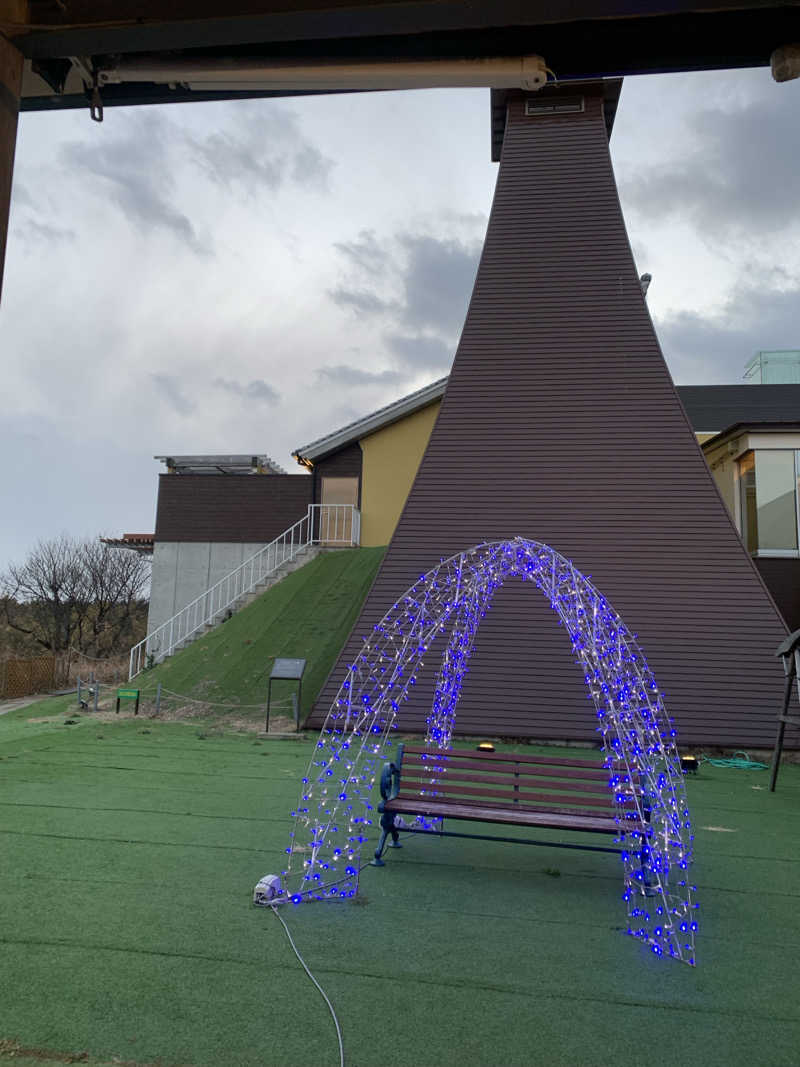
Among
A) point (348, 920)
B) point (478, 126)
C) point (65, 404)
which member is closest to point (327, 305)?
point (478, 126)

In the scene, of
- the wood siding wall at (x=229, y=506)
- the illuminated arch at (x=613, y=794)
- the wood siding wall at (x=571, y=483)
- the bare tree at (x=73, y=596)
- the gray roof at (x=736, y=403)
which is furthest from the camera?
the bare tree at (x=73, y=596)

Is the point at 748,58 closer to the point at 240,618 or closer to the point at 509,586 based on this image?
the point at 509,586

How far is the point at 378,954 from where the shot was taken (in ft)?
11.6

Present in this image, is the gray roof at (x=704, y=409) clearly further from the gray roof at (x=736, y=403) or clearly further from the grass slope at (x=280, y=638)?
the grass slope at (x=280, y=638)

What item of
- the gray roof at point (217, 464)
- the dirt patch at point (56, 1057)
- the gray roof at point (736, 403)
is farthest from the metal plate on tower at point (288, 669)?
the gray roof at point (736, 403)

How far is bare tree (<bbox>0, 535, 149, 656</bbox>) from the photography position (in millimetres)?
28344

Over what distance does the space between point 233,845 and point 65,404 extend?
1226 cm

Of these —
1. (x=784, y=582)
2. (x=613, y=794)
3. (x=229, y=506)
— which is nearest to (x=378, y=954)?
(x=613, y=794)

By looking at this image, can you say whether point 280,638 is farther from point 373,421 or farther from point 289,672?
point 373,421

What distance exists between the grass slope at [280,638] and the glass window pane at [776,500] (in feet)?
26.1

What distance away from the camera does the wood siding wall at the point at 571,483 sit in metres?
10.7

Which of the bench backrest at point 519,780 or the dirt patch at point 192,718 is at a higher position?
the bench backrest at point 519,780

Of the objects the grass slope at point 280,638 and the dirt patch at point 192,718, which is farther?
the grass slope at point 280,638

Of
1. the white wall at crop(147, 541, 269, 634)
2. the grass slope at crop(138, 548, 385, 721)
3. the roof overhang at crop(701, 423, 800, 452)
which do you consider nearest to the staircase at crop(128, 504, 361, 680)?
the white wall at crop(147, 541, 269, 634)
